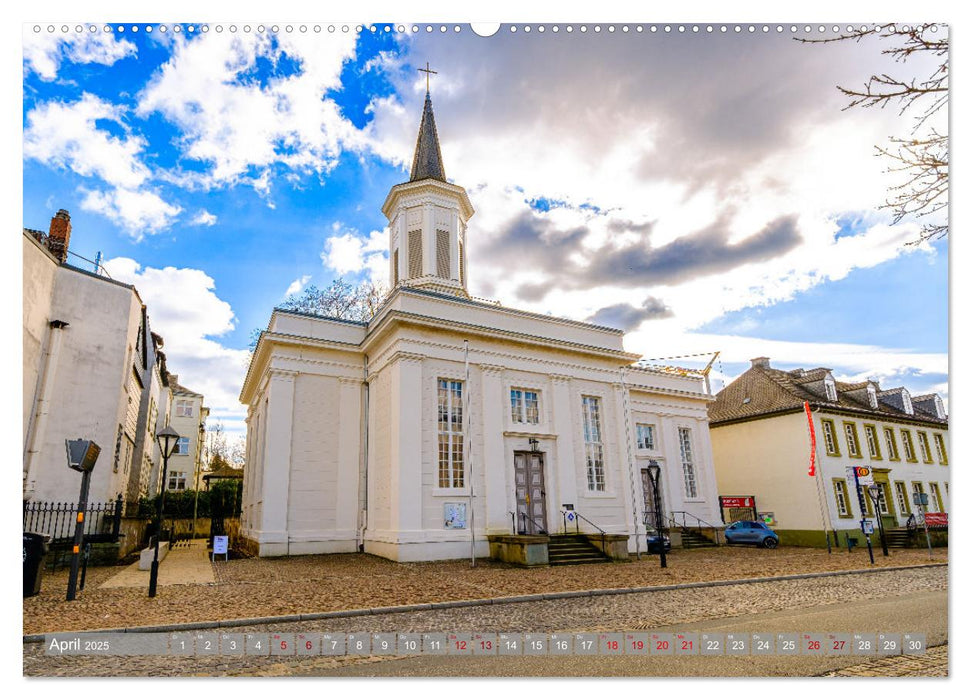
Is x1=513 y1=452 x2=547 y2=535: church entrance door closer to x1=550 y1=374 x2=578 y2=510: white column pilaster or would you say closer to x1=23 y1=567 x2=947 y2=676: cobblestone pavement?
x1=550 y1=374 x2=578 y2=510: white column pilaster

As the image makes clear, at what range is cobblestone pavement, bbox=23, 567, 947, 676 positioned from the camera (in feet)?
13.0

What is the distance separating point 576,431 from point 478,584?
8495 mm

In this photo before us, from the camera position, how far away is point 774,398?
26.8 meters

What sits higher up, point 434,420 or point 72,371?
point 72,371

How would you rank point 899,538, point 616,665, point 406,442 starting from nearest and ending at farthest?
point 616,665 < point 406,442 < point 899,538

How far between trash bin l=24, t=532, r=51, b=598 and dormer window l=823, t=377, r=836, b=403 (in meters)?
29.0

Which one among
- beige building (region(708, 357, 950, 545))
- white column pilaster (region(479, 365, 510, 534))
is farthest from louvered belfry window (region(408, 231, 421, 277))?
beige building (region(708, 357, 950, 545))

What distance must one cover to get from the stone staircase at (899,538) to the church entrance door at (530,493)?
14475 millimetres

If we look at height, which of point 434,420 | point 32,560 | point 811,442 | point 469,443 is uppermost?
point 434,420

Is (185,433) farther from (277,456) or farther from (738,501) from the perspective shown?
(738,501)

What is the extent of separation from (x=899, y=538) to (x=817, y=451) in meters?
4.31

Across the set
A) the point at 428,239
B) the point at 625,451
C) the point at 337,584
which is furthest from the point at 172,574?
the point at 625,451

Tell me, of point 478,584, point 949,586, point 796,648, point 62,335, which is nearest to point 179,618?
point 478,584

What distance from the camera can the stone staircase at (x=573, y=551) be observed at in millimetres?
14945
